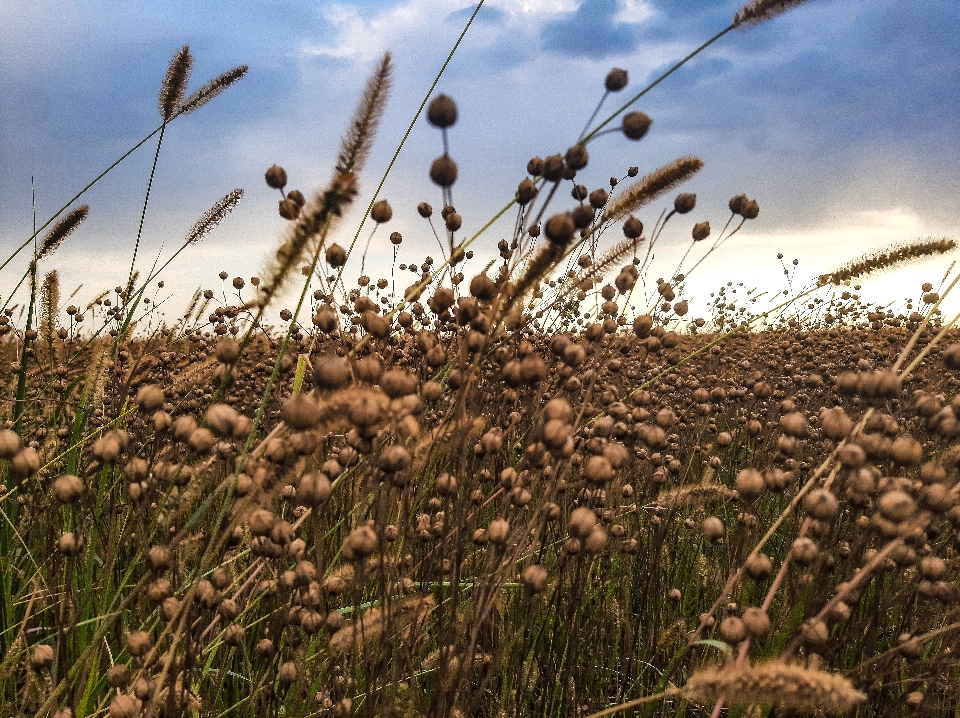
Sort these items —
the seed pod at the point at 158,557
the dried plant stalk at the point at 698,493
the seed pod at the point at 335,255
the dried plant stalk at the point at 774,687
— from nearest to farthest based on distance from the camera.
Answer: the dried plant stalk at the point at 774,687, the seed pod at the point at 158,557, the seed pod at the point at 335,255, the dried plant stalk at the point at 698,493

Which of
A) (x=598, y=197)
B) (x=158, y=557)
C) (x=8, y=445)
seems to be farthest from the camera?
(x=598, y=197)

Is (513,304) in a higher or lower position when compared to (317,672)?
higher

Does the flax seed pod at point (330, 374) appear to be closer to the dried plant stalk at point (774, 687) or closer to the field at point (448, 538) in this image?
the field at point (448, 538)

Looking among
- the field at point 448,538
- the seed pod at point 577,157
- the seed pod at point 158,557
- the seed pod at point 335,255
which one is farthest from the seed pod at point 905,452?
the seed pod at point 335,255

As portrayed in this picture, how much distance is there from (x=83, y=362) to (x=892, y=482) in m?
4.16

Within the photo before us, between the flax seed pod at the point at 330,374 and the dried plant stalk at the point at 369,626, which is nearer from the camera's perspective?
the flax seed pod at the point at 330,374

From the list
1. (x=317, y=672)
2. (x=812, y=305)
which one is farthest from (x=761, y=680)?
(x=812, y=305)

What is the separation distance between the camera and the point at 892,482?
1519mm

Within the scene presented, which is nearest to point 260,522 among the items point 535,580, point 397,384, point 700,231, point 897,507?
point 397,384

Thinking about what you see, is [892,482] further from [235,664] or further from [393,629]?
[235,664]

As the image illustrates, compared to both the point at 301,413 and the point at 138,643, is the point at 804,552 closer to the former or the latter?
the point at 301,413

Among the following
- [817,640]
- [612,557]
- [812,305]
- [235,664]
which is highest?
[812,305]

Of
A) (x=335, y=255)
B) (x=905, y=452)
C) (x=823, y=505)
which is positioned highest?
(x=335, y=255)

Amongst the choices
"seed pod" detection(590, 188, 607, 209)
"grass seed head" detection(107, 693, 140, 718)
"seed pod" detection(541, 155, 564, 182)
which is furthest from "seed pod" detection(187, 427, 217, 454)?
"seed pod" detection(590, 188, 607, 209)
